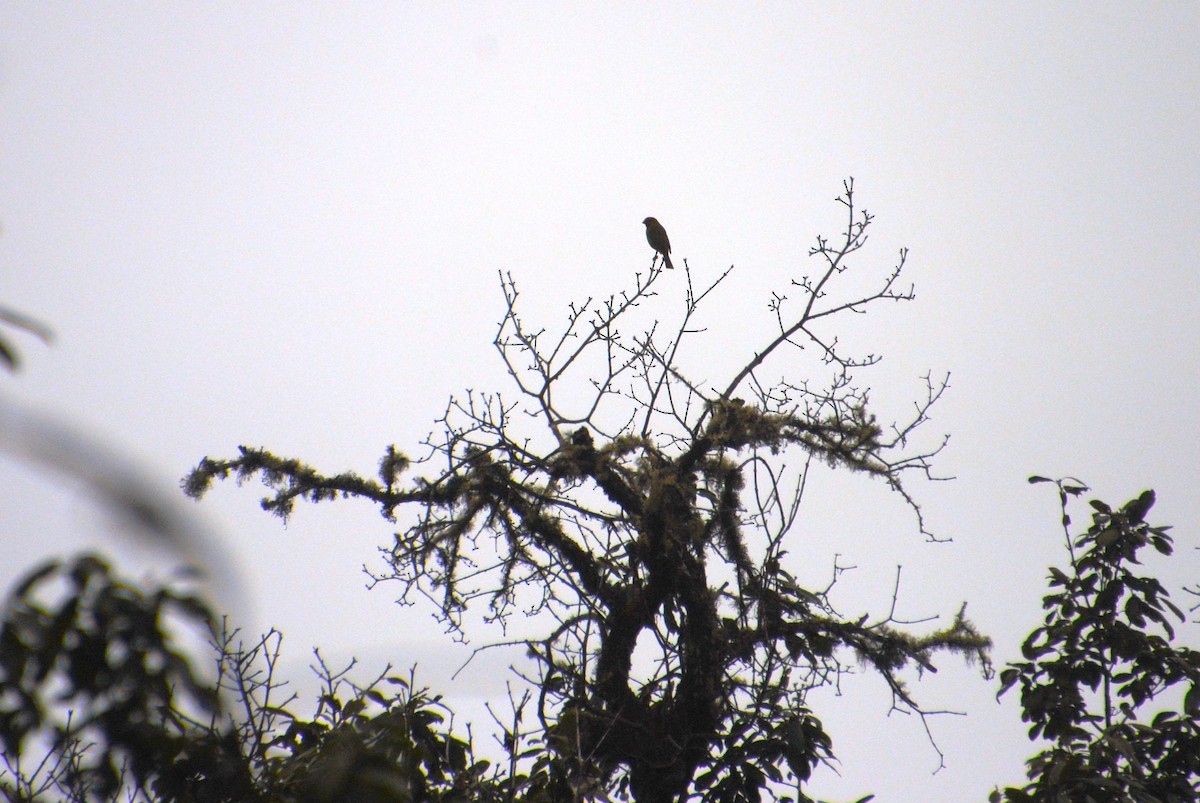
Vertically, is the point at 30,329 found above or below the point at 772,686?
below

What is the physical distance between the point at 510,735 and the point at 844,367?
8.67 feet

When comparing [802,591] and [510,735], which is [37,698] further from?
[802,591]

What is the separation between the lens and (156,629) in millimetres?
1173

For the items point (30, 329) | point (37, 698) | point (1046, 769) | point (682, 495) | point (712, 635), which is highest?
point (682, 495)

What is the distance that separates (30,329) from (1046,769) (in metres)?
3.52

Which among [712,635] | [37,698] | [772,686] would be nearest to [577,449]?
[712,635]

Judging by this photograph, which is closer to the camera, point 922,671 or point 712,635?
point 712,635

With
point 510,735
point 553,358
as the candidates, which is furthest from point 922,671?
point 510,735

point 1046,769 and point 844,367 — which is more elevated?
point 844,367

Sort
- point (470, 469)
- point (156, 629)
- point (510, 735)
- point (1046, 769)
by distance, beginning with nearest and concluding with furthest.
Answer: point (156, 629)
point (510, 735)
point (1046, 769)
point (470, 469)

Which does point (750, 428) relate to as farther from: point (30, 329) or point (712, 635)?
point (30, 329)

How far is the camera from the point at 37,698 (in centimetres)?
121

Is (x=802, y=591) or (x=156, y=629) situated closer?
(x=156, y=629)

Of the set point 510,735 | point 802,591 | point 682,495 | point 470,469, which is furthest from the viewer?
point 470,469
